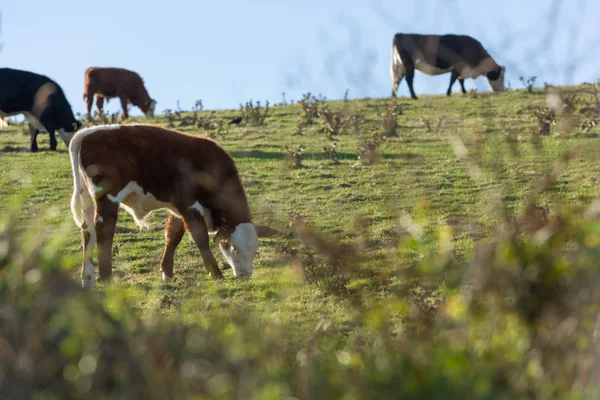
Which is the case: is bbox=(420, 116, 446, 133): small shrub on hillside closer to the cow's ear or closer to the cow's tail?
the cow's ear

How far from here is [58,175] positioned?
53.4 feet

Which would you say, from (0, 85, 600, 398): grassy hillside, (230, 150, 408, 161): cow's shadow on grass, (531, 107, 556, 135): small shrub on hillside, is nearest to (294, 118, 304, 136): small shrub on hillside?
(0, 85, 600, 398): grassy hillside

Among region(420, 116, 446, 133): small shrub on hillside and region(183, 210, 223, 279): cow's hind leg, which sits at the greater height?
region(420, 116, 446, 133): small shrub on hillside

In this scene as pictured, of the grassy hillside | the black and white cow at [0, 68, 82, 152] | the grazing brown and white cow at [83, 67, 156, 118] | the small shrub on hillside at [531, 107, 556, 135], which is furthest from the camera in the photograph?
the grazing brown and white cow at [83, 67, 156, 118]

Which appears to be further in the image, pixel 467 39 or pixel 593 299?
pixel 467 39

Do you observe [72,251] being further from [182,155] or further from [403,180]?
[403,180]

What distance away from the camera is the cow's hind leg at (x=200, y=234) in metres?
9.56

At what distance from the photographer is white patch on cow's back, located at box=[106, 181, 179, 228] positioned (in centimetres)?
926

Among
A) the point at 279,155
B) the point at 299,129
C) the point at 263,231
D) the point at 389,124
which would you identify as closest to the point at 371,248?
the point at 263,231

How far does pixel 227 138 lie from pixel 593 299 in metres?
17.0

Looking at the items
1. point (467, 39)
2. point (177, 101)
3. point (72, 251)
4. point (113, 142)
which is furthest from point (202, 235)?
point (467, 39)

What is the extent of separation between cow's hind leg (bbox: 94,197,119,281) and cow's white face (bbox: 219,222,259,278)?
47.6 inches

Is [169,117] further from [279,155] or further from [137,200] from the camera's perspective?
[137,200]

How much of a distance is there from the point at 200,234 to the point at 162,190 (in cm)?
60
